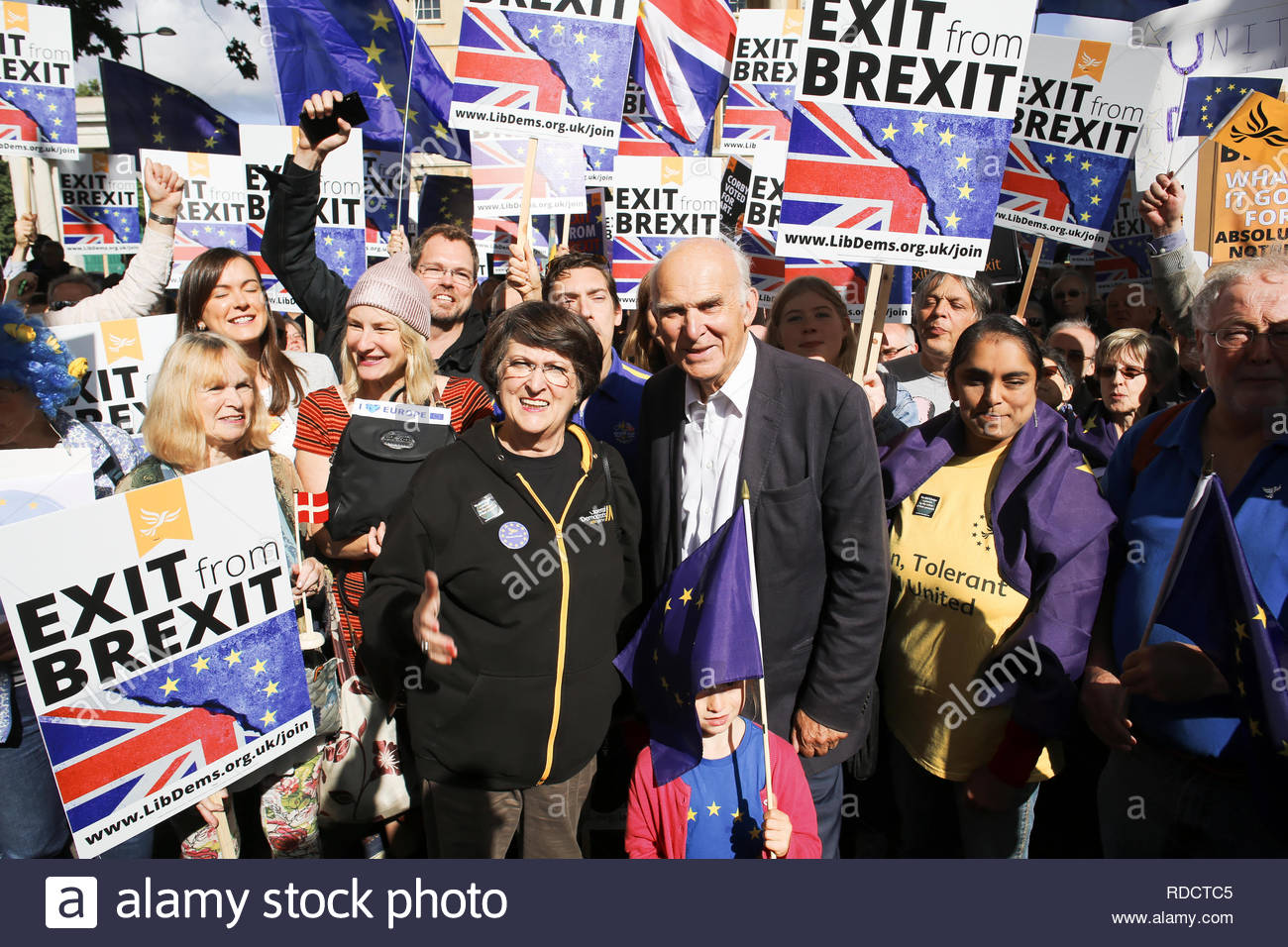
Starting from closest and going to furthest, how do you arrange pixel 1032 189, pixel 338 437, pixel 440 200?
pixel 338 437, pixel 1032 189, pixel 440 200

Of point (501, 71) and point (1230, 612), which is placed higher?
point (501, 71)

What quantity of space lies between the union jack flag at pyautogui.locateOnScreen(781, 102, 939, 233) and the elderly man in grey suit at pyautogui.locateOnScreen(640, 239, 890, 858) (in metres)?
0.95

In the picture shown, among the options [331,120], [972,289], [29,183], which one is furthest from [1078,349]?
[29,183]

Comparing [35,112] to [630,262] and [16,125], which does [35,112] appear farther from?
[630,262]

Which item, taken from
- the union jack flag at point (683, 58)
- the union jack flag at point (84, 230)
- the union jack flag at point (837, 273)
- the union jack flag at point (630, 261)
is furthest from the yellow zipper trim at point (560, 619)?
the union jack flag at point (84, 230)

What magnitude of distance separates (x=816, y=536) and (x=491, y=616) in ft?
3.27

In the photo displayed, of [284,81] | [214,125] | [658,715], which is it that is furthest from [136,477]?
[214,125]

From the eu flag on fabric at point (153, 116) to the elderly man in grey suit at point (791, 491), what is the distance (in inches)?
247

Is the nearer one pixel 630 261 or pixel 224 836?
pixel 224 836

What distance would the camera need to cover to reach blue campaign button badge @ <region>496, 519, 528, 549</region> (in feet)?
8.39

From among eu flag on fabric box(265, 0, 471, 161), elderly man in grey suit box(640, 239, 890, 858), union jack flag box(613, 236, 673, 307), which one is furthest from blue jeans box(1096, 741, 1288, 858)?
Answer: eu flag on fabric box(265, 0, 471, 161)

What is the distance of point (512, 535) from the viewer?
2.56 metres

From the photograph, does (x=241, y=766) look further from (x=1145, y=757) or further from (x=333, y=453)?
(x=1145, y=757)

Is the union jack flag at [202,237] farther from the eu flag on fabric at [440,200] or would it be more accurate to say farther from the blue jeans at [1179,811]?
the blue jeans at [1179,811]
